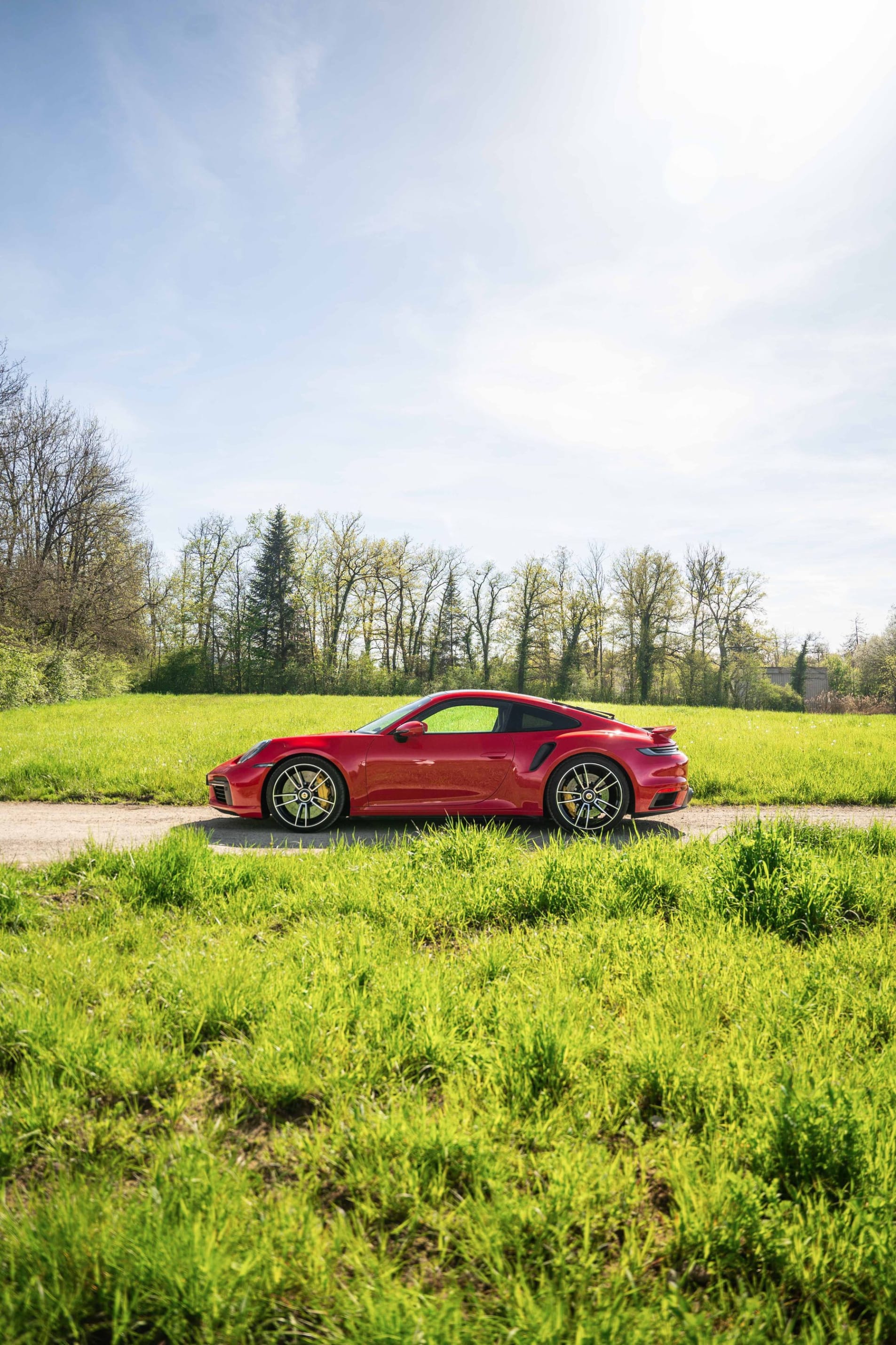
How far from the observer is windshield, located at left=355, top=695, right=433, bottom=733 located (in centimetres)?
681

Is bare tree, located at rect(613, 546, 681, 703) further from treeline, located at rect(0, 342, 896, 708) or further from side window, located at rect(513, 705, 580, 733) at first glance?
side window, located at rect(513, 705, 580, 733)

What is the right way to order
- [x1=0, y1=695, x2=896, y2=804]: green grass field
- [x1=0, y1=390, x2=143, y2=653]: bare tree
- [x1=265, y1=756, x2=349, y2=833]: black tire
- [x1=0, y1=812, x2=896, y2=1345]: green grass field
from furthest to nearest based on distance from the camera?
1. [x1=0, y1=390, x2=143, y2=653]: bare tree
2. [x1=0, y1=695, x2=896, y2=804]: green grass field
3. [x1=265, y1=756, x2=349, y2=833]: black tire
4. [x1=0, y1=812, x2=896, y2=1345]: green grass field

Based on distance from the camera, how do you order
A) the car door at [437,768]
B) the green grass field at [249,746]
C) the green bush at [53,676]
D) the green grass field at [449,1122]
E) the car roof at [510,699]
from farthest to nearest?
the green bush at [53,676]
the green grass field at [249,746]
the car roof at [510,699]
the car door at [437,768]
the green grass field at [449,1122]

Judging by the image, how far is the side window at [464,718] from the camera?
21.7 ft

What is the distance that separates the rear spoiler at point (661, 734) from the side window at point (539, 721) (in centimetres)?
75

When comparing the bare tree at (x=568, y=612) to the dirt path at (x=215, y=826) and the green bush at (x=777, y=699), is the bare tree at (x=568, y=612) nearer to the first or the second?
the green bush at (x=777, y=699)

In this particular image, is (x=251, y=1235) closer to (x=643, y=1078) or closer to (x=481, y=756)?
(x=643, y=1078)

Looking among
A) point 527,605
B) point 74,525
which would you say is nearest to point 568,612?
point 527,605

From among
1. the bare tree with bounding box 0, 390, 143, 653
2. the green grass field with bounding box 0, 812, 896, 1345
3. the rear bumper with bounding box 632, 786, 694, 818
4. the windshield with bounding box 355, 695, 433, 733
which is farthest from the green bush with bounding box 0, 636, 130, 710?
the green grass field with bounding box 0, 812, 896, 1345

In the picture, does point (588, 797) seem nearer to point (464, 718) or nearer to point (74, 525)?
point (464, 718)

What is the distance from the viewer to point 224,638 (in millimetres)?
52062

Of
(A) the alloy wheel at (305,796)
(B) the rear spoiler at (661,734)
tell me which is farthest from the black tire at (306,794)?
(B) the rear spoiler at (661,734)

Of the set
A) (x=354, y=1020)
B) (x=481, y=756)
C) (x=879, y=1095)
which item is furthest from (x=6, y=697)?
(x=879, y=1095)

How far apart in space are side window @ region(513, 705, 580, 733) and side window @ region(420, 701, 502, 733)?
0.61 feet
